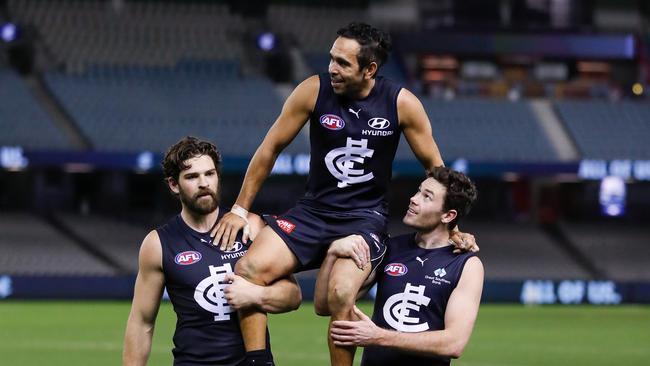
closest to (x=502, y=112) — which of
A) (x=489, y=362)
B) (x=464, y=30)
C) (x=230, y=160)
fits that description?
(x=464, y=30)

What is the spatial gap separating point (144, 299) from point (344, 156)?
5.25ft

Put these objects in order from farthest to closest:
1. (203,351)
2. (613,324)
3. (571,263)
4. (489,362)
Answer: (571,263) → (613,324) → (489,362) → (203,351)

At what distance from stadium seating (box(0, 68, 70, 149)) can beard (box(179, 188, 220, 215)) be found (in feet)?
81.7

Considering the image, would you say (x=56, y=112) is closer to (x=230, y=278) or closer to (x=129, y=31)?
(x=129, y=31)

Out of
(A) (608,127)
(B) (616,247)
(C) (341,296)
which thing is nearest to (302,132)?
(A) (608,127)

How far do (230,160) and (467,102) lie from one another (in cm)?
865

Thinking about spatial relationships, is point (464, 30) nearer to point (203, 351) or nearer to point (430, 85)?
point (430, 85)

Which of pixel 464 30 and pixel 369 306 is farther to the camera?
pixel 464 30

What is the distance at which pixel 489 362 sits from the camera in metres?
18.6

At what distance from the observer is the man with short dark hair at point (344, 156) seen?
8047 mm

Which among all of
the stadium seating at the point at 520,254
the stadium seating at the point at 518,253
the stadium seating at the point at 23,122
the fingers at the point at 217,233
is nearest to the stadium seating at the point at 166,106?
the stadium seating at the point at 23,122

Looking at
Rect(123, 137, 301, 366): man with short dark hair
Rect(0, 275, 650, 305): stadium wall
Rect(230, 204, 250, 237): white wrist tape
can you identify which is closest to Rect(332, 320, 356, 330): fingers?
Rect(123, 137, 301, 366): man with short dark hair

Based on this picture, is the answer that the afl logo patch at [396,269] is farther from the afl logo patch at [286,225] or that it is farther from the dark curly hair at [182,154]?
the dark curly hair at [182,154]

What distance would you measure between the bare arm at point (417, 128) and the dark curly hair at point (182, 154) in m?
1.41
